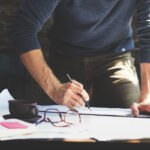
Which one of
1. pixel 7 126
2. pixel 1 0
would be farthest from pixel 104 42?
pixel 1 0

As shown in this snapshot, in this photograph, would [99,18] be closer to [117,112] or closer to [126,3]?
[126,3]

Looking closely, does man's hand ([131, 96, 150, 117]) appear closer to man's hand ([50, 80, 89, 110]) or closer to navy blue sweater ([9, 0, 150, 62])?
man's hand ([50, 80, 89, 110])

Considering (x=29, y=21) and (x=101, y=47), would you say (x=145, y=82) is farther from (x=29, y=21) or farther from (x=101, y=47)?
(x=29, y=21)

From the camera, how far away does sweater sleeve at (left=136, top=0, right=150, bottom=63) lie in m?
1.57

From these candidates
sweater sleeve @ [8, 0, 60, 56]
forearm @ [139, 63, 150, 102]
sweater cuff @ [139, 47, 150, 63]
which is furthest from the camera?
sweater cuff @ [139, 47, 150, 63]

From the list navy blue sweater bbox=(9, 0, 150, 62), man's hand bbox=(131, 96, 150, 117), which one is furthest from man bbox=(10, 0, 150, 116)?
man's hand bbox=(131, 96, 150, 117)

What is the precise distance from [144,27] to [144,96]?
0.48 meters

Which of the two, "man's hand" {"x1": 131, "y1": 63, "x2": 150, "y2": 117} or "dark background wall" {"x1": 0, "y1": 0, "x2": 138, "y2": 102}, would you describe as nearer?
"man's hand" {"x1": 131, "y1": 63, "x2": 150, "y2": 117}

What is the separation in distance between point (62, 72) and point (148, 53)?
57cm

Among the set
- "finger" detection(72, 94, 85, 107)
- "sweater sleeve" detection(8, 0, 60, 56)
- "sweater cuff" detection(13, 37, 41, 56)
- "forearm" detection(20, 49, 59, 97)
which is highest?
"sweater sleeve" detection(8, 0, 60, 56)

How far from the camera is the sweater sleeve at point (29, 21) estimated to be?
1.22 m

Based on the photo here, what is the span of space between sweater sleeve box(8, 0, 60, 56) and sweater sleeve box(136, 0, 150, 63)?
0.65m

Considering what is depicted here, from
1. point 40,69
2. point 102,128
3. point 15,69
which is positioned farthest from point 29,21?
point 15,69

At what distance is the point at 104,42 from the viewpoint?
1575mm
